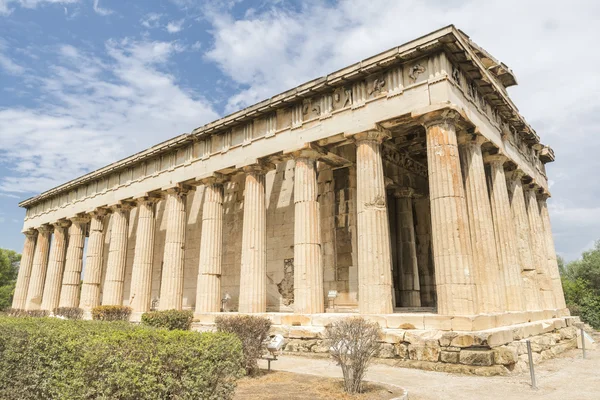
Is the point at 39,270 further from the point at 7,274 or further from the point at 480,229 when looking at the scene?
the point at 480,229

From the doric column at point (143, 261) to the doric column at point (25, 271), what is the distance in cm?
1557

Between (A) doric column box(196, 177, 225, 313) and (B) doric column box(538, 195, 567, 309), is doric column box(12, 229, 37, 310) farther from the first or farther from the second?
(B) doric column box(538, 195, 567, 309)

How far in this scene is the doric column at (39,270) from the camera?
29844mm

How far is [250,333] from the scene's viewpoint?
9914 mm

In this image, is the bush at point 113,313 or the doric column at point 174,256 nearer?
the bush at point 113,313

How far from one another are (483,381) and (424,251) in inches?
480

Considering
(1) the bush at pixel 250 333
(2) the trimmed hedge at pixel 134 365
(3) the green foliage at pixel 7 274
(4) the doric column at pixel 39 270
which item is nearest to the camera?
(2) the trimmed hedge at pixel 134 365

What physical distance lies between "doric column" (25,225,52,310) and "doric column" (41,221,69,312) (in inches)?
69.9

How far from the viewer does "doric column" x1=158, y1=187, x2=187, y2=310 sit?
1911 centimetres

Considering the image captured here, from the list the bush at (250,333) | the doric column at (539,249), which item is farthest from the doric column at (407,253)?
the bush at (250,333)

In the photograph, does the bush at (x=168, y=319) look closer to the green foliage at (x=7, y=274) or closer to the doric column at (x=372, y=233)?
the doric column at (x=372, y=233)

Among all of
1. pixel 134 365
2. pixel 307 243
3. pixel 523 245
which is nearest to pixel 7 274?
pixel 307 243

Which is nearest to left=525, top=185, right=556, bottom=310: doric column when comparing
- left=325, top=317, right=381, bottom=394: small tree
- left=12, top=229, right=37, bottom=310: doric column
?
left=325, top=317, right=381, bottom=394: small tree

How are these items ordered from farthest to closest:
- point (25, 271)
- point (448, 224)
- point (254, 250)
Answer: point (25, 271), point (254, 250), point (448, 224)
